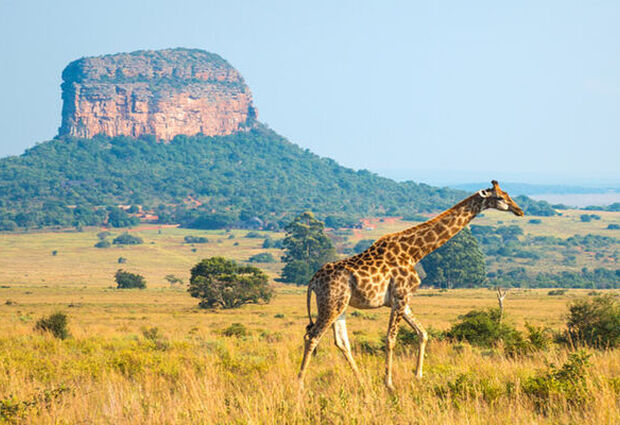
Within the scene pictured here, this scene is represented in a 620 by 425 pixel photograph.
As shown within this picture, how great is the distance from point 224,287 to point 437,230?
148 ft

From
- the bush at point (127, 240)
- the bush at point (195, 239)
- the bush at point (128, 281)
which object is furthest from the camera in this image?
the bush at point (195, 239)

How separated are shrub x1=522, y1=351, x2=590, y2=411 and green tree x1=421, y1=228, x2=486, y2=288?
7788 cm

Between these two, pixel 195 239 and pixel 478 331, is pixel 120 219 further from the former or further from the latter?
pixel 478 331

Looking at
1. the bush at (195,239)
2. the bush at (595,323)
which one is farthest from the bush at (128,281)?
the bush at (595,323)

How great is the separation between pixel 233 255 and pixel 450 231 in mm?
107163

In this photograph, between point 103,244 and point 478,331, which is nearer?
point 478,331

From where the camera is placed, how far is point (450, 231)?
8.61 meters

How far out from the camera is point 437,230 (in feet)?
28.3

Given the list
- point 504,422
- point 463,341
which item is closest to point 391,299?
point 504,422

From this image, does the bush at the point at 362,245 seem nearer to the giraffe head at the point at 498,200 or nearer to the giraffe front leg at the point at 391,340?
the giraffe head at the point at 498,200

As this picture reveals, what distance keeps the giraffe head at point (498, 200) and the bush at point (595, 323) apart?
828 cm

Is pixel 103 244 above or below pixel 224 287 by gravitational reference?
below

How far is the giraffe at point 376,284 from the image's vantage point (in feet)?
25.7

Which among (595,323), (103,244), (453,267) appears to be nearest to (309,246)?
(453,267)
